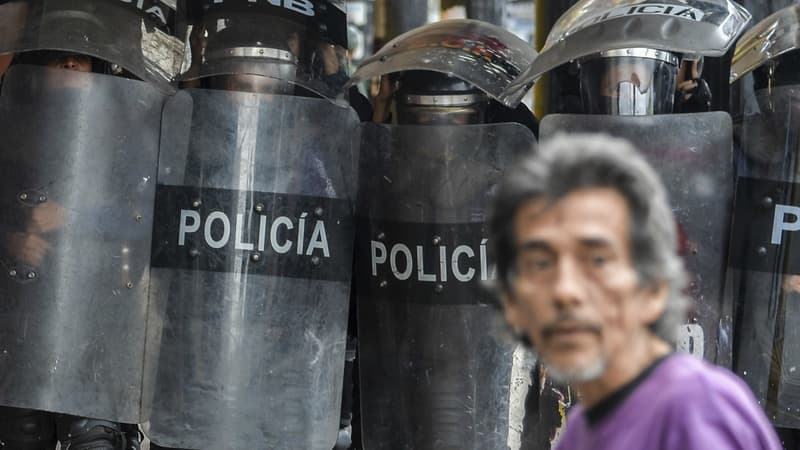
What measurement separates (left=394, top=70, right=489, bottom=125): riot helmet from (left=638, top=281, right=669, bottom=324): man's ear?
2149 mm

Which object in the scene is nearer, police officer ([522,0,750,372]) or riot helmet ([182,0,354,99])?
police officer ([522,0,750,372])

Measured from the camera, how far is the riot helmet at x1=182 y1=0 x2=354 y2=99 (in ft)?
12.1

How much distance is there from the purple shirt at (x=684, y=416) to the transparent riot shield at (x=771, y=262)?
1.99 metres

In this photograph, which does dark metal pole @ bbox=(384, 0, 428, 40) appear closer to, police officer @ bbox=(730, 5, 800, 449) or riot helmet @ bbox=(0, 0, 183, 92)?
riot helmet @ bbox=(0, 0, 183, 92)

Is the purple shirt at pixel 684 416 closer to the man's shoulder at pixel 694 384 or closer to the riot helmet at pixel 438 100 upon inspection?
the man's shoulder at pixel 694 384

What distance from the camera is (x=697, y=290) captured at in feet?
11.1

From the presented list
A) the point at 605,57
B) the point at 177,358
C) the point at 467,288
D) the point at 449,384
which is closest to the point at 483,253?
the point at 467,288

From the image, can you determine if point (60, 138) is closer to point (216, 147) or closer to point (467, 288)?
point (216, 147)

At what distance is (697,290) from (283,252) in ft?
3.54

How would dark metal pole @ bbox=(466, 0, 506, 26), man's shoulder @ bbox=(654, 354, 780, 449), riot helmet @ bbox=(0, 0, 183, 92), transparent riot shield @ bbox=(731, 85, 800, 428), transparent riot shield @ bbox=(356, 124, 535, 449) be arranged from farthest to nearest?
dark metal pole @ bbox=(466, 0, 506, 26)
riot helmet @ bbox=(0, 0, 183, 92)
transparent riot shield @ bbox=(356, 124, 535, 449)
transparent riot shield @ bbox=(731, 85, 800, 428)
man's shoulder @ bbox=(654, 354, 780, 449)

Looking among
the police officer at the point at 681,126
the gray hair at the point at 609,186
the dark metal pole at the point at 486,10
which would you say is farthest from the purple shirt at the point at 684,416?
the dark metal pole at the point at 486,10

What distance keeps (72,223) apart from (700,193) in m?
1.63

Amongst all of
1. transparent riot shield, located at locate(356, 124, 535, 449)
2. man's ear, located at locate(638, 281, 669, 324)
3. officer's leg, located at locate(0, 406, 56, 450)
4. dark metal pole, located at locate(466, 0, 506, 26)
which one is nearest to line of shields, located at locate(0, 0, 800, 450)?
transparent riot shield, located at locate(356, 124, 535, 449)

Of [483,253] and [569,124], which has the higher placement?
[569,124]
